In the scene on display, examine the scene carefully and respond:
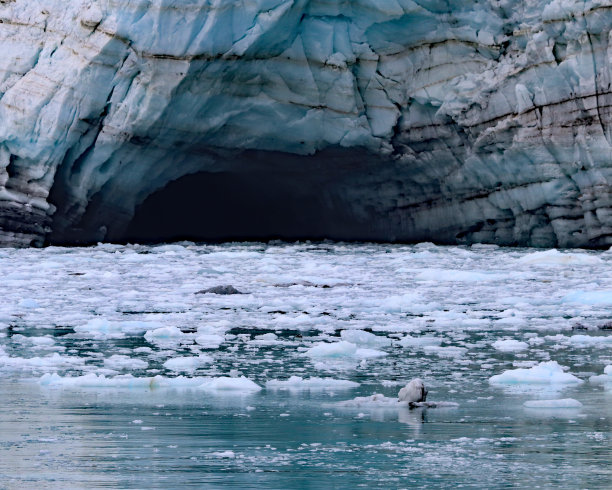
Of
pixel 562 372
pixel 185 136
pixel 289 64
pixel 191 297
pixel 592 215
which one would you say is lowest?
pixel 562 372

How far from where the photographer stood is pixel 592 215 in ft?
48.8

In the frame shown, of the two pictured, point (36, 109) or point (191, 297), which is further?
point (36, 109)

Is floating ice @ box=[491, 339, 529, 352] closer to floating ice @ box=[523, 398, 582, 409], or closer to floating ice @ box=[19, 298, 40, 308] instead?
floating ice @ box=[523, 398, 582, 409]

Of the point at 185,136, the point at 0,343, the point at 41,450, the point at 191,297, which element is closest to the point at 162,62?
the point at 185,136

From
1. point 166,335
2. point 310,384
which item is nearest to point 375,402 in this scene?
point 310,384

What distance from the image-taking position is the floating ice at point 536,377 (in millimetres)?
4379

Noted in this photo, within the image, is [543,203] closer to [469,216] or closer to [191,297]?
[469,216]

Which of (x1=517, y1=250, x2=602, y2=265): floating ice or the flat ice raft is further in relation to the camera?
(x1=517, y1=250, x2=602, y2=265): floating ice

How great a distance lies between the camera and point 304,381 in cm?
441

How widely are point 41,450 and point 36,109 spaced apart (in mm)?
13163

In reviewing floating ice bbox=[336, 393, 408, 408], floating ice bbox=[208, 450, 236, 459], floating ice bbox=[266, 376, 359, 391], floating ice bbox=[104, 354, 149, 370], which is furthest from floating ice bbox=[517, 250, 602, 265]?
floating ice bbox=[208, 450, 236, 459]

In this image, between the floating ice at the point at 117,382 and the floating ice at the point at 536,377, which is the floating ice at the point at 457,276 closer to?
the floating ice at the point at 536,377

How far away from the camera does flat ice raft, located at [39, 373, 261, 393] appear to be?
4.27 metres

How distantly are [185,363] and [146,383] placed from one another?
1.90 ft
